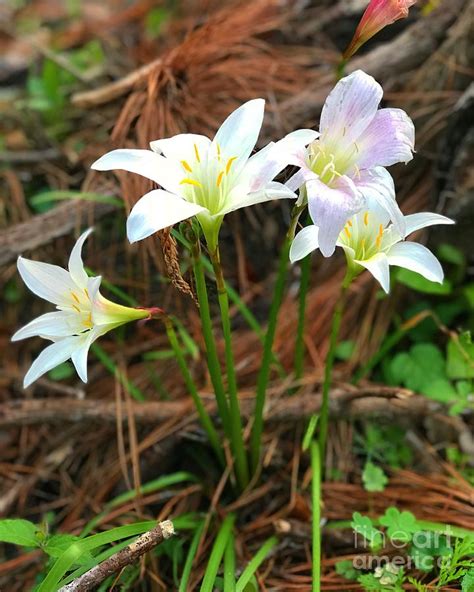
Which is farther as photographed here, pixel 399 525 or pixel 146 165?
pixel 399 525

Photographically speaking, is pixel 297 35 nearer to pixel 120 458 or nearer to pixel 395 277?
pixel 395 277

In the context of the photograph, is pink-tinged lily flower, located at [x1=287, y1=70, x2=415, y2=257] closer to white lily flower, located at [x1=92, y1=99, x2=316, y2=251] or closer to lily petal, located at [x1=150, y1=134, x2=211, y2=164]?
white lily flower, located at [x1=92, y1=99, x2=316, y2=251]

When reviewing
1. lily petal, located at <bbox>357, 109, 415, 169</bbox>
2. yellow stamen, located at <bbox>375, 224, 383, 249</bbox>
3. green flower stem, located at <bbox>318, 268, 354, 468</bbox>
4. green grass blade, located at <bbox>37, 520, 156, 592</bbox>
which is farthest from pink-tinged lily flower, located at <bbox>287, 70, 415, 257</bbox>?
green grass blade, located at <bbox>37, 520, 156, 592</bbox>

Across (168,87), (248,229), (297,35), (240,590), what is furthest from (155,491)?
(297,35)

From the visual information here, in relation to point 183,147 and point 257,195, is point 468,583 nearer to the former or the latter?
point 257,195

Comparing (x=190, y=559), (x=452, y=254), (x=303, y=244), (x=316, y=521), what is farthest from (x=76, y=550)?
(x=452, y=254)

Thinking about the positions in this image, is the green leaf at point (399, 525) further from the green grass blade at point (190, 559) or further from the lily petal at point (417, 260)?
the lily petal at point (417, 260)
